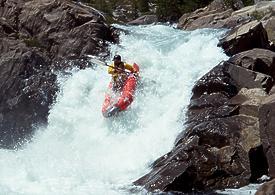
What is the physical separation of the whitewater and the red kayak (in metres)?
0.21

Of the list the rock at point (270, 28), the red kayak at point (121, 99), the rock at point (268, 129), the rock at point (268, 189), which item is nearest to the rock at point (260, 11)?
the rock at point (270, 28)

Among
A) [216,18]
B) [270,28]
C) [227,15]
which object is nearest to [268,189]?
[270,28]

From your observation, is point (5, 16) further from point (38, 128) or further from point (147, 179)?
point (147, 179)

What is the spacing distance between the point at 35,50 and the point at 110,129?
15.7 feet

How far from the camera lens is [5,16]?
61.6 ft

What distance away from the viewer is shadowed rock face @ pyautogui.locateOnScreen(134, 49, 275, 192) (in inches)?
371

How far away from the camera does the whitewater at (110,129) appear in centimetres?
1077

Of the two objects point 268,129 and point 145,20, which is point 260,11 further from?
point 268,129

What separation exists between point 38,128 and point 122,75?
3.09 m

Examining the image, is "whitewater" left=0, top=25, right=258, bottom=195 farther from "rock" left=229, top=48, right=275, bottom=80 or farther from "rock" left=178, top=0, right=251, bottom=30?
"rock" left=178, top=0, right=251, bottom=30

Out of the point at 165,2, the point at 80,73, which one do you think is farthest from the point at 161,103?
the point at 165,2

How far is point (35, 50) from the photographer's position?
657 inches

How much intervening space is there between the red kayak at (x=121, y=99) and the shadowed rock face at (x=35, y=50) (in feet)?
7.91

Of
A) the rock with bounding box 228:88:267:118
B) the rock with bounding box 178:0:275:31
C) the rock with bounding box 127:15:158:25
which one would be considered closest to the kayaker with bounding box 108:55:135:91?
the rock with bounding box 228:88:267:118
